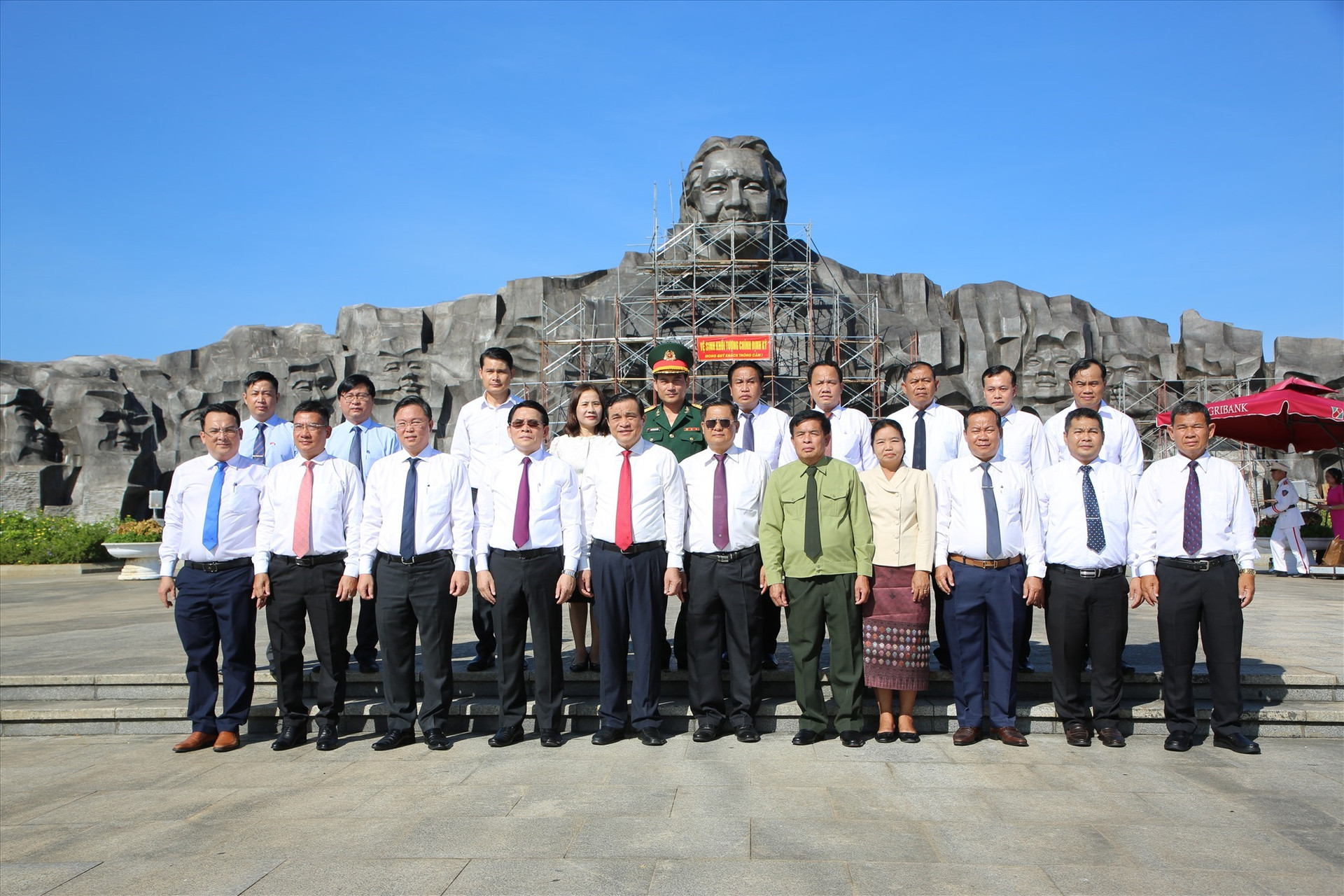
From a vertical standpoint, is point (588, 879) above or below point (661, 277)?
below

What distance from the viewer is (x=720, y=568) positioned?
13.7 ft

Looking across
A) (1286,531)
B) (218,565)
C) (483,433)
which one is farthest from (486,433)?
(1286,531)

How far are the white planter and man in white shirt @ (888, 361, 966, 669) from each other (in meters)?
12.2

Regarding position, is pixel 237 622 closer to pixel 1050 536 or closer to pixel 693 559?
pixel 693 559

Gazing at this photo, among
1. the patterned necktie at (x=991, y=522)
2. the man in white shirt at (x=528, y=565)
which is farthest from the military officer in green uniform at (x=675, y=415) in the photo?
the patterned necktie at (x=991, y=522)

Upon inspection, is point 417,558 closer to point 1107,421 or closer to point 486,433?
point 486,433

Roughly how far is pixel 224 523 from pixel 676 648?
2332 millimetres

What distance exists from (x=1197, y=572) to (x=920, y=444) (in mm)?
1421

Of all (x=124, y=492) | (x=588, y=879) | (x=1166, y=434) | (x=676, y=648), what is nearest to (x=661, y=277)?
(x=1166, y=434)

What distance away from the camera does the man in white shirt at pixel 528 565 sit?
4125 millimetres

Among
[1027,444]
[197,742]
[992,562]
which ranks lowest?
[197,742]

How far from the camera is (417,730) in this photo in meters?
4.56

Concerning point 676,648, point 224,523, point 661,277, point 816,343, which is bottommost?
point 676,648

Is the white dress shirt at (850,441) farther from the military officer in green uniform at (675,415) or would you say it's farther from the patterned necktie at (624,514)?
the patterned necktie at (624,514)
